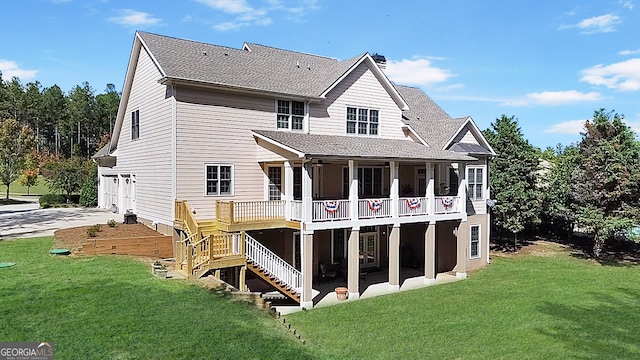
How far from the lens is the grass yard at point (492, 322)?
10.9m

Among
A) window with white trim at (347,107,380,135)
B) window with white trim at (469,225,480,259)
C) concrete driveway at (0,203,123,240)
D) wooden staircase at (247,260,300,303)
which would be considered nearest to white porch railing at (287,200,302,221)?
wooden staircase at (247,260,300,303)

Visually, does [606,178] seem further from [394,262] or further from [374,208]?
[374,208]

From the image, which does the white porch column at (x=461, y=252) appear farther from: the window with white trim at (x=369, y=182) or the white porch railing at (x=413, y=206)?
the window with white trim at (x=369, y=182)

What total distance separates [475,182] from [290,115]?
442 inches

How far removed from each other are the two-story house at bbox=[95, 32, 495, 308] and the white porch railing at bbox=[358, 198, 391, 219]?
0.23ft

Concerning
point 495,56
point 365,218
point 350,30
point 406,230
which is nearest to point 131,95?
point 350,30

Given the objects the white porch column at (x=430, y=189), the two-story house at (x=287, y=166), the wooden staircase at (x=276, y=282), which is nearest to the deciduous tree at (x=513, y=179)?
the two-story house at (x=287, y=166)

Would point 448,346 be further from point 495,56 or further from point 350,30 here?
point 495,56

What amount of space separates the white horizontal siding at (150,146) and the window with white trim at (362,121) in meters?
8.57

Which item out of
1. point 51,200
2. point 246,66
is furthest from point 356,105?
point 51,200

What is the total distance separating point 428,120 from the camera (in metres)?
24.8

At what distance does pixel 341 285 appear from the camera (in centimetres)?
1933

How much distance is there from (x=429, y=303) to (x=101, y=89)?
3762 inches

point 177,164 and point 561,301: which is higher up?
point 177,164
